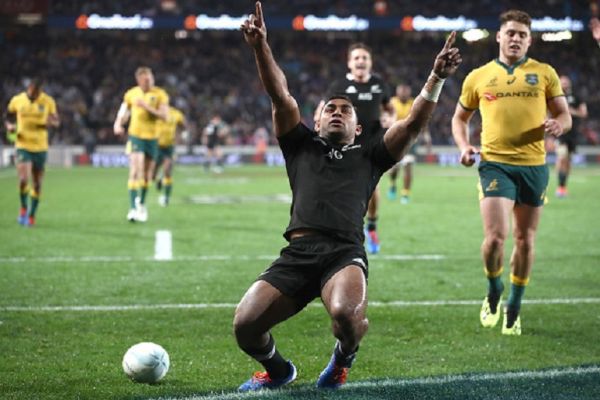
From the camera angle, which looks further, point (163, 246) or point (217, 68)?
point (217, 68)

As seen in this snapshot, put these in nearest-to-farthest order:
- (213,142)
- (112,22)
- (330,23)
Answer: (213,142) → (112,22) → (330,23)

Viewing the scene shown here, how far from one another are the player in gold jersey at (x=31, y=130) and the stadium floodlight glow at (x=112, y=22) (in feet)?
97.1

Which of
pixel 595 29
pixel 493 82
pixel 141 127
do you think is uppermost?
pixel 595 29

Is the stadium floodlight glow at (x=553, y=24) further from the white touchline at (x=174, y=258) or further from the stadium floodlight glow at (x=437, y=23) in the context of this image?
the white touchline at (x=174, y=258)

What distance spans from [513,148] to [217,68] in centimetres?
4176

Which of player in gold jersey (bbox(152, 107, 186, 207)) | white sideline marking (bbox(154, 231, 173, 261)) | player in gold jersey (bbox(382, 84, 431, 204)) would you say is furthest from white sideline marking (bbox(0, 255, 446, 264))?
player in gold jersey (bbox(382, 84, 431, 204))

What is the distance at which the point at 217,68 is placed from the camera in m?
48.2

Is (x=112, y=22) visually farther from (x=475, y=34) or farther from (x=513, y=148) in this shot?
(x=513, y=148)

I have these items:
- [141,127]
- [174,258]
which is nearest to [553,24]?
[141,127]

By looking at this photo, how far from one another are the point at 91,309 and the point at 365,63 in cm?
463

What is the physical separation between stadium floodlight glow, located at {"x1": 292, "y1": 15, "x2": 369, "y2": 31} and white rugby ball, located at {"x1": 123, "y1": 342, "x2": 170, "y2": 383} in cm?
4047

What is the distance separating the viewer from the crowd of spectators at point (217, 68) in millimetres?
44000

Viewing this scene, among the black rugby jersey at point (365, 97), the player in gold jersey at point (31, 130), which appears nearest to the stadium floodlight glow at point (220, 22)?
the player in gold jersey at point (31, 130)

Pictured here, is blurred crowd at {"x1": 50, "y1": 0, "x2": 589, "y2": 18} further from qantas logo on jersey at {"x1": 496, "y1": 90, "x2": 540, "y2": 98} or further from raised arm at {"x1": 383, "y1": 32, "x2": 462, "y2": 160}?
raised arm at {"x1": 383, "y1": 32, "x2": 462, "y2": 160}
